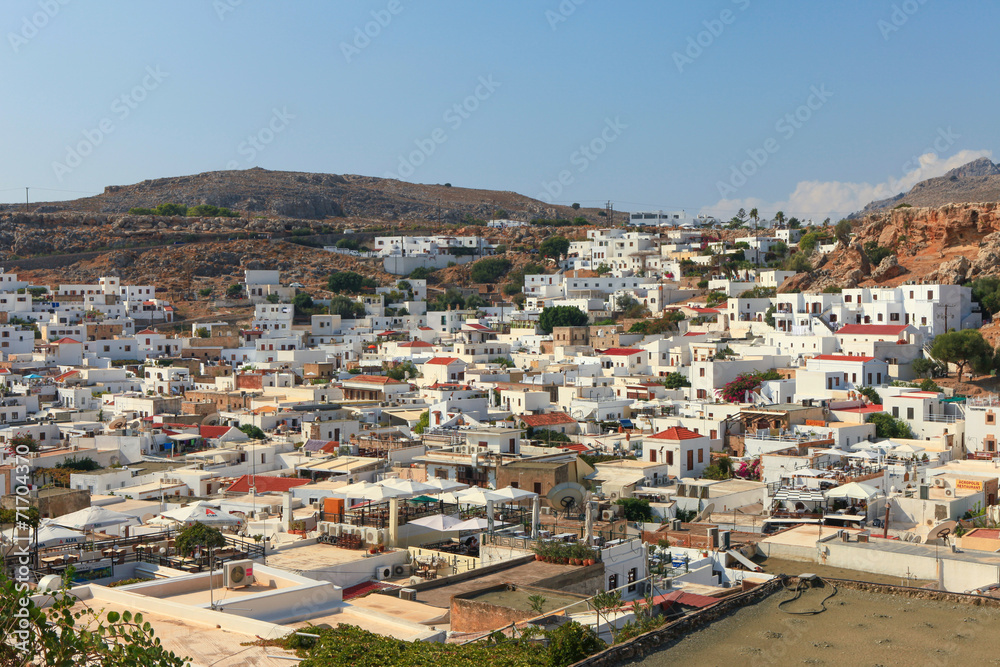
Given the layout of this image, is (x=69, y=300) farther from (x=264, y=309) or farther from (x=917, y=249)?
(x=917, y=249)

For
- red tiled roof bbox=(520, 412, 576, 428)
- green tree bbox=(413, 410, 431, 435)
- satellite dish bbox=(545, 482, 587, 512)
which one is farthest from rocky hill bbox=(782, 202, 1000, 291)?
satellite dish bbox=(545, 482, 587, 512)

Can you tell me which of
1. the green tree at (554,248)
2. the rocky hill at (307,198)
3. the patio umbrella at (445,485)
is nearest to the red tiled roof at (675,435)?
the patio umbrella at (445,485)

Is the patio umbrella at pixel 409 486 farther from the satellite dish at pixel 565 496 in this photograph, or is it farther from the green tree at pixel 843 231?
the green tree at pixel 843 231

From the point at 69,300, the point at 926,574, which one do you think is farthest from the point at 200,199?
the point at 926,574

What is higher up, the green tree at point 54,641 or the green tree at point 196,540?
the green tree at point 54,641

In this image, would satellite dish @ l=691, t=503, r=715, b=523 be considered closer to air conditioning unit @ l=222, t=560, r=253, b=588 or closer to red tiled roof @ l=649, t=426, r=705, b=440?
red tiled roof @ l=649, t=426, r=705, b=440

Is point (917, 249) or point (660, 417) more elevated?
point (917, 249)
